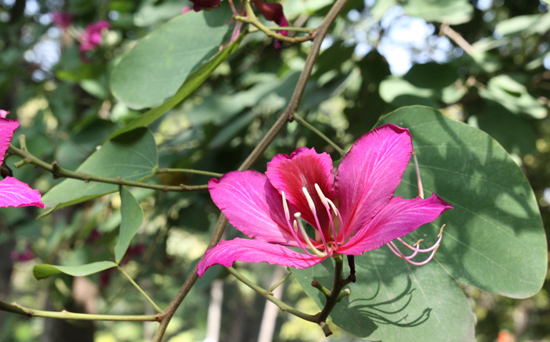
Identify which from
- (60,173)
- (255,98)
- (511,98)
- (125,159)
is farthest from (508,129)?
(60,173)

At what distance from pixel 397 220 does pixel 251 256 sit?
13cm

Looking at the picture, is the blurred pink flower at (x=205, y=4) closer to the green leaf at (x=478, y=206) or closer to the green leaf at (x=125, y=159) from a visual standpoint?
the green leaf at (x=125, y=159)

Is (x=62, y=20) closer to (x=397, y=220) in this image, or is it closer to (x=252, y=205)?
(x=252, y=205)

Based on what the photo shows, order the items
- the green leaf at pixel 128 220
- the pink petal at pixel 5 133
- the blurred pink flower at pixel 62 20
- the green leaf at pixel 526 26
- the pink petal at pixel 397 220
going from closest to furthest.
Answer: the pink petal at pixel 397 220 < the pink petal at pixel 5 133 < the green leaf at pixel 128 220 < the green leaf at pixel 526 26 < the blurred pink flower at pixel 62 20

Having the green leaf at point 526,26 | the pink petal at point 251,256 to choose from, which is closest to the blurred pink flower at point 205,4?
the pink petal at point 251,256

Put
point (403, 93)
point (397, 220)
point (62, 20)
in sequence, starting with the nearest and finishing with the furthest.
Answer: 1. point (397, 220)
2. point (403, 93)
3. point (62, 20)

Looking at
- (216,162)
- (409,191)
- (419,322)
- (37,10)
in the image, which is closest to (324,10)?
(216,162)

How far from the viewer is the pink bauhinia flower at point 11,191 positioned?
0.47 meters

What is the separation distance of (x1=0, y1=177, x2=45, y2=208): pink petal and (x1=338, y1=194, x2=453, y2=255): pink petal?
31 cm

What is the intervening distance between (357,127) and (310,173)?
988 mm

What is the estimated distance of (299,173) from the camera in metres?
0.52

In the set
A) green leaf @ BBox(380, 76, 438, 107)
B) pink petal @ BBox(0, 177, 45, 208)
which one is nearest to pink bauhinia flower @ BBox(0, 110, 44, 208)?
pink petal @ BBox(0, 177, 45, 208)

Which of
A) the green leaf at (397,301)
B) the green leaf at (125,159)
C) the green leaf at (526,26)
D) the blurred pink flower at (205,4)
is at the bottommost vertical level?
the green leaf at (526,26)

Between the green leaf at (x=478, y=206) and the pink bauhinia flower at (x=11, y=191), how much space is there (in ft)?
1.44
